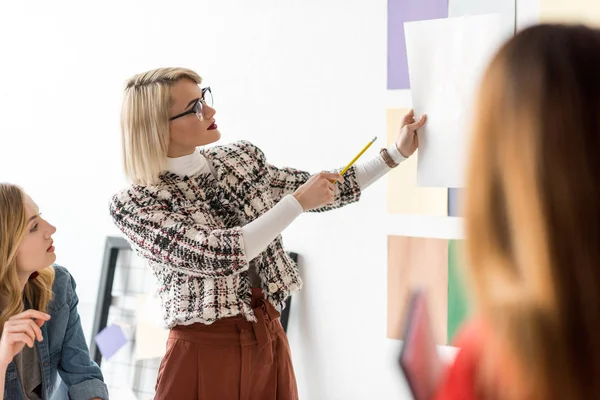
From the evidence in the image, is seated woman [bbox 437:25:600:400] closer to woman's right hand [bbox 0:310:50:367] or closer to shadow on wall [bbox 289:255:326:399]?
woman's right hand [bbox 0:310:50:367]

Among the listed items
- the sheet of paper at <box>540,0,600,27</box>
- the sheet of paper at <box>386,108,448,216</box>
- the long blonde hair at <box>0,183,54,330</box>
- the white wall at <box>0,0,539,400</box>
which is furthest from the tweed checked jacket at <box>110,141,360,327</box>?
the sheet of paper at <box>540,0,600,27</box>

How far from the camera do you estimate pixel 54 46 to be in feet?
9.12

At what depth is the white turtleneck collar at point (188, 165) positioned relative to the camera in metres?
1.50

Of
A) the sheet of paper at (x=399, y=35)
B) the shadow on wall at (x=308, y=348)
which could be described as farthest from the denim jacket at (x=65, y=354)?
the sheet of paper at (x=399, y=35)

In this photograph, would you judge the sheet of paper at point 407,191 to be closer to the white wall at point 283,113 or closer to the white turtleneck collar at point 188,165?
the white wall at point 283,113

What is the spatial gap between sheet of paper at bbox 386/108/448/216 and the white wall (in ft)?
0.09

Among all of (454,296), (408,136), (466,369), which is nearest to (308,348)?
(454,296)

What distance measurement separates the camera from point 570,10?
1645 millimetres

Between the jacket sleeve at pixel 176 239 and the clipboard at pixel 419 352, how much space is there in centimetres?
74

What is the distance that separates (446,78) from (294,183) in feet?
1.39

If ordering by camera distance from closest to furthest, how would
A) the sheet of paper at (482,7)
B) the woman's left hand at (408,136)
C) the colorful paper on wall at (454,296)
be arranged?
the woman's left hand at (408,136) → the sheet of paper at (482,7) → the colorful paper on wall at (454,296)

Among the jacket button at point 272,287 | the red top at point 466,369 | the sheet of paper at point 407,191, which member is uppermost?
the red top at point 466,369

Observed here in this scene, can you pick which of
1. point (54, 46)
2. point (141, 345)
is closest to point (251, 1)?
point (54, 46)

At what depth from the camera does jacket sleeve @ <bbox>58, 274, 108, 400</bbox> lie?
1.61 metres
